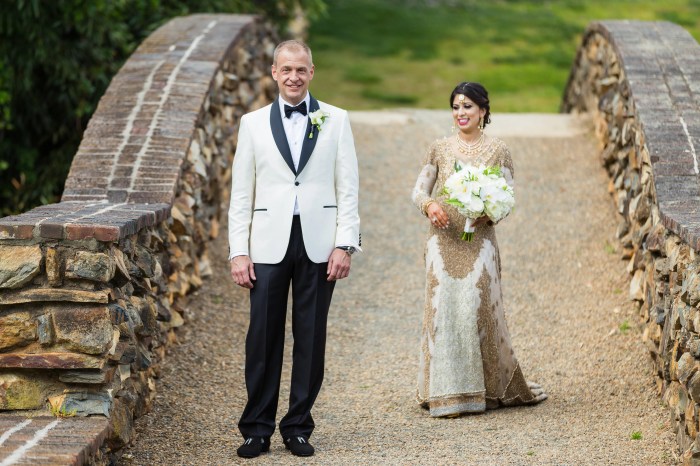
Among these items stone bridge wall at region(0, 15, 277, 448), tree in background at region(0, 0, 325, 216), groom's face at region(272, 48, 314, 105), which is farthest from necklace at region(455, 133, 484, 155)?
tree in background at region(0, 0, 325, 216)

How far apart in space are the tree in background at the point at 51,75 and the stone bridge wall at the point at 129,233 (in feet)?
4.52

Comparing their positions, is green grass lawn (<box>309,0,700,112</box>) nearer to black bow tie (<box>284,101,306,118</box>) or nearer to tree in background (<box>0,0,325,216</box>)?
tree in background (<box>0,0,325,216</box>)

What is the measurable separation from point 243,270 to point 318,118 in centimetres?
84

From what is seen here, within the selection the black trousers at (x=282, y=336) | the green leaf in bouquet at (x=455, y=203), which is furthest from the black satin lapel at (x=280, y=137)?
the green leaf in bouquet at (x=455, y=203)

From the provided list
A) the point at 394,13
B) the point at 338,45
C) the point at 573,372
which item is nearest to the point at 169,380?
the point at 573,372

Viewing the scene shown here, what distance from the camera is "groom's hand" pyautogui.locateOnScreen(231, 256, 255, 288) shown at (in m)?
5.34

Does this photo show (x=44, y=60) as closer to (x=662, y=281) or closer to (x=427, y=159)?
(x=427, y=159)

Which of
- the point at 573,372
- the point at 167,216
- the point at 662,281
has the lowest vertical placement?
the point at 573,372

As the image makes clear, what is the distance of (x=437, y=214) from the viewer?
604 centimetres

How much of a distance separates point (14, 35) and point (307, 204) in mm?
6081

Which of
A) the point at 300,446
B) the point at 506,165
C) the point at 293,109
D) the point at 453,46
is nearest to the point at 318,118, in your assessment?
the point at 293,109

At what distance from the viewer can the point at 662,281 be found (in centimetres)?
661

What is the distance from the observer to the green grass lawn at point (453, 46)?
16.2m

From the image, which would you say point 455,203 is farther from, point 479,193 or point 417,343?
point 417,343
